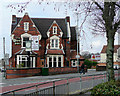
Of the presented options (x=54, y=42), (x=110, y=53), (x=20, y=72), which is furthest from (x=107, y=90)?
(x=54, y=42)

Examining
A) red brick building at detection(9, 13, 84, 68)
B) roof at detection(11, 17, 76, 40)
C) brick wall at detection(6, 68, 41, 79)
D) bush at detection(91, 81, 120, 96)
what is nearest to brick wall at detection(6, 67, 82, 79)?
brick wall at detection(6, 68, 41, 79)

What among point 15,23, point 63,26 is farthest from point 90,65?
point 15,23

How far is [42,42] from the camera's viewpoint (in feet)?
139

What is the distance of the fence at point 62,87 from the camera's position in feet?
23.5

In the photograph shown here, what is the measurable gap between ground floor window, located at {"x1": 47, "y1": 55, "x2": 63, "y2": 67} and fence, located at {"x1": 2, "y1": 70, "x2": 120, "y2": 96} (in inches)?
1010

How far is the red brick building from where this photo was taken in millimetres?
40594

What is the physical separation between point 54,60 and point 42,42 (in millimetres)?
3963

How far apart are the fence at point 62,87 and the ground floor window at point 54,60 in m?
25.6

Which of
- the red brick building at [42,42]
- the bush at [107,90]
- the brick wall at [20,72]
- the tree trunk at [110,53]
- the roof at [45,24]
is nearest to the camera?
the bush at [107,90]

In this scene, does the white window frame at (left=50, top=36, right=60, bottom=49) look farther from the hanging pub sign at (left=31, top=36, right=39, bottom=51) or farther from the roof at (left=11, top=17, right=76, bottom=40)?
the hanging pub sign at (left=31, top=36, right=39, bottom=51)

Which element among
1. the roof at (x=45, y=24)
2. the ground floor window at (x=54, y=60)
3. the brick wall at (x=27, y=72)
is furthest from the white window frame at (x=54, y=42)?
the brick wall at (x=27, y=72)

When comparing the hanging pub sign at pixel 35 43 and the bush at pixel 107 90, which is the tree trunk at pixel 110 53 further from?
the hanging pub sign at pixel 35 43

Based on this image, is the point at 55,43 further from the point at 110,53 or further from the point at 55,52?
the point at 110,53

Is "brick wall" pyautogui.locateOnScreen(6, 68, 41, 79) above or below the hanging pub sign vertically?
below
